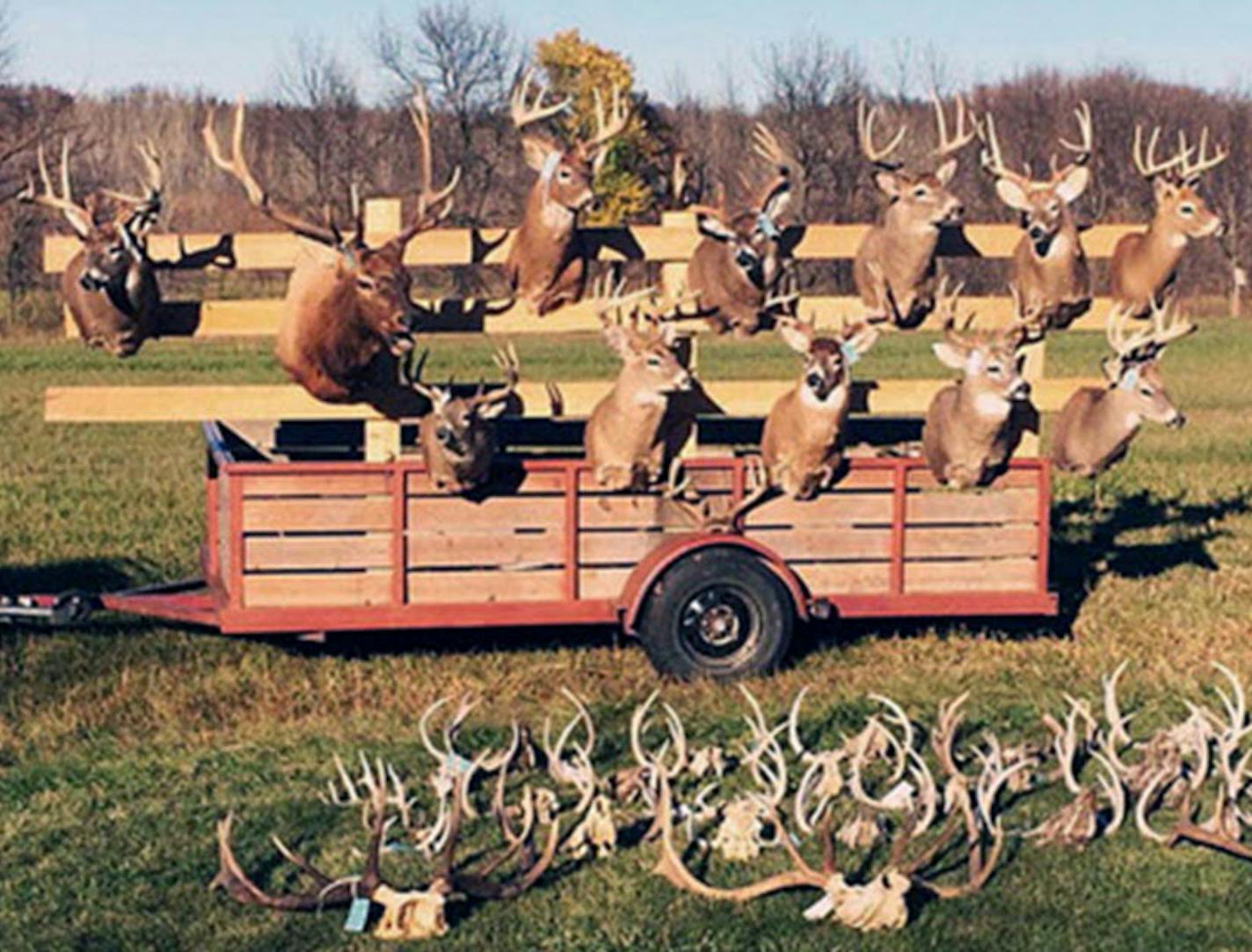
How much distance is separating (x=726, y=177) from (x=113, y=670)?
60097 mm

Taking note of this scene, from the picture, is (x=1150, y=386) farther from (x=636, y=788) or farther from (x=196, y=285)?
(x=196, y=285)

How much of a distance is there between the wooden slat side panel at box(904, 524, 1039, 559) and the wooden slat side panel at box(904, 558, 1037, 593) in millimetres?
38

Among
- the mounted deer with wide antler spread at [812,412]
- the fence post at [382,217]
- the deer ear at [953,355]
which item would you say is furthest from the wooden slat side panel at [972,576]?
the fence post at [382,217]

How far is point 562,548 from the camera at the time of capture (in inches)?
445

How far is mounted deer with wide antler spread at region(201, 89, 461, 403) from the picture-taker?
1061 cm

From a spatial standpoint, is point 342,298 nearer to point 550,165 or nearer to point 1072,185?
point 550,165

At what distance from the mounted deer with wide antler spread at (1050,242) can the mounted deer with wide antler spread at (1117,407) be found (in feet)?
1.08

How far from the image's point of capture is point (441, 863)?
771 cm

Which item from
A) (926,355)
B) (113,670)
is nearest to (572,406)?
(113,670)

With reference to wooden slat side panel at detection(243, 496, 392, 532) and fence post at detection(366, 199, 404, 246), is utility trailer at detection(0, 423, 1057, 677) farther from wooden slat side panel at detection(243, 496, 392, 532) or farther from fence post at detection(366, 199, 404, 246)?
fence post at detection(366, 199, 404, 246)

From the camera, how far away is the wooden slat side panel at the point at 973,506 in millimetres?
11586

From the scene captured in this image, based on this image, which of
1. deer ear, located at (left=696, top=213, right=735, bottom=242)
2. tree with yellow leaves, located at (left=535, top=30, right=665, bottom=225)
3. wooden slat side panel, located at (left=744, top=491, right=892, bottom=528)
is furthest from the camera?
tree with yellow leaves, located at (left=535, top=30, right=665, bottom=225)

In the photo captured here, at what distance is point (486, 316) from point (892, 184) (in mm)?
2256

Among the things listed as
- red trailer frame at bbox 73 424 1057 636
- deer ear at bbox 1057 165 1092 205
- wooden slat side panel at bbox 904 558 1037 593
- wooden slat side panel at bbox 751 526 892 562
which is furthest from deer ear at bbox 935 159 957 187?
wooden slat side panel at bbox 904 558 1037 593
